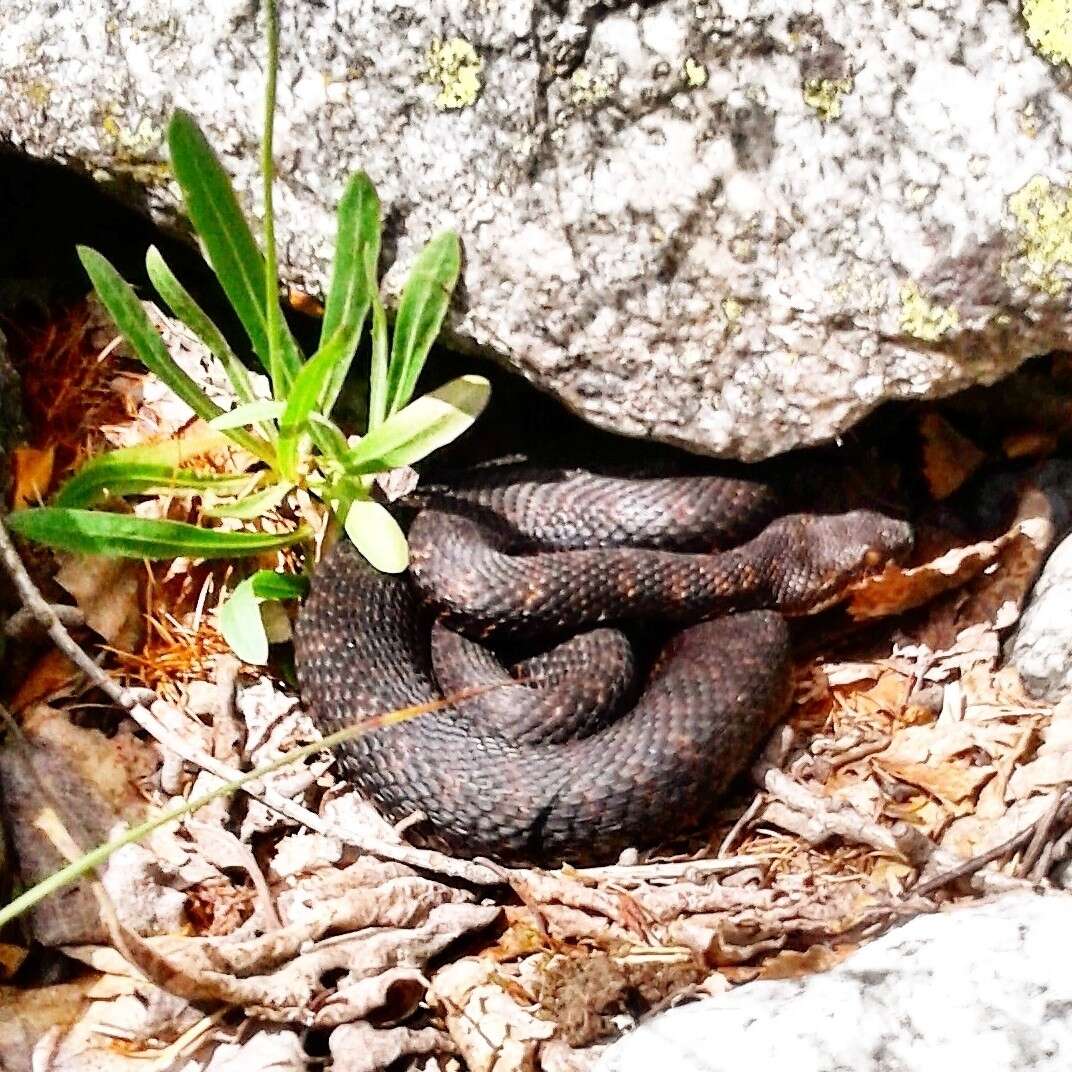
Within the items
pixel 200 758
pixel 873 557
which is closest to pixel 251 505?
pixel 200 758

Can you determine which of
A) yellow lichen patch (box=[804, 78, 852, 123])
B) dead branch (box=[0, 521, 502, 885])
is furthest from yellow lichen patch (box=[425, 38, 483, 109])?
dead branch (box=[0, 521, 502, 885])

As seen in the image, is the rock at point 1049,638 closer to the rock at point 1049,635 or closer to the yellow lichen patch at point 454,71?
the rock at point 1049,635

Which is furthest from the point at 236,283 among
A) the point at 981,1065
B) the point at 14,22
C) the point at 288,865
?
the point at 981,1065

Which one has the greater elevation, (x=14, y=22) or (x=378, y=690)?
(x=14, y=22)

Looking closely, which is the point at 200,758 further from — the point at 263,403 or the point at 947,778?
the point at 947,778

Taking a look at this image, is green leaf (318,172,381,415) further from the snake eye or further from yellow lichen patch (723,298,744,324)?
the snake eye

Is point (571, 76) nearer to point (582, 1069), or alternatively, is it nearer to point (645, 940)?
point (645, 940)
